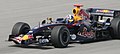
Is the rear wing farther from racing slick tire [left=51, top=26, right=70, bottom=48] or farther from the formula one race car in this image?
racing slick tire [left=51, top=26, right=70, bottom=48]

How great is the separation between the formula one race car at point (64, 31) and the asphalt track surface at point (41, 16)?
0.80 ft

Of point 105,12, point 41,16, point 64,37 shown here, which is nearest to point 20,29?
point 64,37

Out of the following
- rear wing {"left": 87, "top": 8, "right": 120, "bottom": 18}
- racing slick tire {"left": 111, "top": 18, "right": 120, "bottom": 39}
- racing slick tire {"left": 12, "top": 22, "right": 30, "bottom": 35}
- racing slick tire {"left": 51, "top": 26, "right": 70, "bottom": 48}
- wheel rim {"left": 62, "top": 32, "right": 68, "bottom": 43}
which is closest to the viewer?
racing slick tire {"left": 51, "top": 26, "right": 70, "bottom": 48}

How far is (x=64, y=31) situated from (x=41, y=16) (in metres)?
10.8

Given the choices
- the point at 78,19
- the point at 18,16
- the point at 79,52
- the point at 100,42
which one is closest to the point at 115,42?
the point at 100,42

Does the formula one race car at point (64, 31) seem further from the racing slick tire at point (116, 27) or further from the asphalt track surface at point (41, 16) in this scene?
the asphalt track surface at point (41, 16)

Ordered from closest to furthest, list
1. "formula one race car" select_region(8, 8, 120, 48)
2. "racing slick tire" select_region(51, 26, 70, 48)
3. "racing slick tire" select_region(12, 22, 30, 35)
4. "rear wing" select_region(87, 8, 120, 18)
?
"racing slick tire" select_region(51, 26, 70, 48) → "formula one race car" select_region(8, 8, 120, 48) → "racing slick tire" select_region(12, 22, 30, 35) → "rear wing" select_region(87, 8, 120, 18)

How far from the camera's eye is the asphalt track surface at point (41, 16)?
12.8m

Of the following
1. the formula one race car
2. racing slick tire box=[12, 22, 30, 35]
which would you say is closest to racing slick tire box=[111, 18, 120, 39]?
the formula one race car

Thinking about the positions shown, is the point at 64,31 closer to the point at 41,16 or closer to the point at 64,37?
the point at 64,37

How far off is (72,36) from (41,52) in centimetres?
182

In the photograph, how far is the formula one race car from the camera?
1301 cm

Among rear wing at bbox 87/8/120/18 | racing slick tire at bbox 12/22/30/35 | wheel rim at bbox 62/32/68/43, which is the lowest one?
wheel rim at bbox 62/32/68/43

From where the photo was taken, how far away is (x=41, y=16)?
2389 centimetres
